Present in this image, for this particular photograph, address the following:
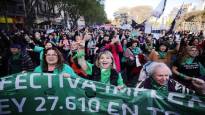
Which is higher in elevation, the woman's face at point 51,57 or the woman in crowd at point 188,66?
the woman's face at point 51,57

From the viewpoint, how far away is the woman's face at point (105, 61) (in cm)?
545

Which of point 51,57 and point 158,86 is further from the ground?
point 51,57

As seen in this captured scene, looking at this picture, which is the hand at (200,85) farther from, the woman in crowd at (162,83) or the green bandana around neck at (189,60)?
the green bandana around neck at (189,60)

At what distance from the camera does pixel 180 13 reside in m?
13.5

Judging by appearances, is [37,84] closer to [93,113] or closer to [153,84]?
[93,113]

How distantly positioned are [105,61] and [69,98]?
113 cm

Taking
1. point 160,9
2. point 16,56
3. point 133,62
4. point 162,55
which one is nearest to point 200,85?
point 162,55

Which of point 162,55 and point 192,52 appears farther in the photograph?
point 162,55

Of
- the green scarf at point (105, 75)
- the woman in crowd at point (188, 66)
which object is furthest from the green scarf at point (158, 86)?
the woman in crowd at point (188, 66)

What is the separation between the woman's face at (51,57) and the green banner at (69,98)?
36.1 inches

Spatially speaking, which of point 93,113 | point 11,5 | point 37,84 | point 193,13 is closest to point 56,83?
point 37,84

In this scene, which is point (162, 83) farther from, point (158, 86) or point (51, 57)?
point (51, 57)

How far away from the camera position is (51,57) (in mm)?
5570

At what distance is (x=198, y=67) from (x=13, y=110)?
3746 mm
